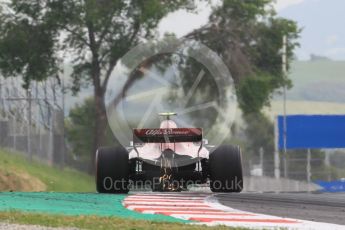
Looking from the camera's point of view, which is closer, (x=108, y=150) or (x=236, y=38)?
(x=108, y=150)

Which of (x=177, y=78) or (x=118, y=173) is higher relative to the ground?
(x=177, y=78)

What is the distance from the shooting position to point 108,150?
21.4 metres

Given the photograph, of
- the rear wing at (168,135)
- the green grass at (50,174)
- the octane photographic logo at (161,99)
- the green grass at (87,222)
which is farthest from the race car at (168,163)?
the green grass at (50,174)

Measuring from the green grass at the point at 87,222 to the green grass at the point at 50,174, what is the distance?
692 inches

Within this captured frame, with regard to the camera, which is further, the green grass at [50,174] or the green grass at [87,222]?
the green grass at [50,174]

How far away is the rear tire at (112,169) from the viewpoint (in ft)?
Result: 69.3

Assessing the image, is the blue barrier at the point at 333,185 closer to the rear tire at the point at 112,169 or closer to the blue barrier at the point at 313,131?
the blue barrier at the point at 313,131

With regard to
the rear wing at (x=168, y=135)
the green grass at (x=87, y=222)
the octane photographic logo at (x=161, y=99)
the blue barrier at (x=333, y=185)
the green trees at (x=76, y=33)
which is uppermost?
the green trees at (x=76, y=33)

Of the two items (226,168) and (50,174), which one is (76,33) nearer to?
(50,174)

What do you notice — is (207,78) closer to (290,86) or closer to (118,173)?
(118,173)

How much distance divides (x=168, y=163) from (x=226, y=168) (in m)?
1.25

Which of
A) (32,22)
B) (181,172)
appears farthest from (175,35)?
(181,172)

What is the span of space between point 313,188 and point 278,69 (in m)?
15.1

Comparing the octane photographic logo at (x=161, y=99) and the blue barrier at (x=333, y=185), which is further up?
the octane photographic logo at (x=161, y=99)
